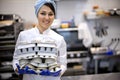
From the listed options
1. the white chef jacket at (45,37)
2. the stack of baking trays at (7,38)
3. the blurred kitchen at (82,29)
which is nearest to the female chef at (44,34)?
the white chef jacket at (45,37)

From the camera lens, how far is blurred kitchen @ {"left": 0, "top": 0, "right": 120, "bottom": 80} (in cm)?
326

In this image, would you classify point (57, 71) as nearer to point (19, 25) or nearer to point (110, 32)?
point (19, 25)

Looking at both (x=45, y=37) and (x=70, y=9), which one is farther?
(x=70, y=9)

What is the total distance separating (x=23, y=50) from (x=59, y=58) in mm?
273

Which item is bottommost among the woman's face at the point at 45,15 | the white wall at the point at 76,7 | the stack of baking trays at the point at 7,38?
the stack of baking trays at the point at 7,38

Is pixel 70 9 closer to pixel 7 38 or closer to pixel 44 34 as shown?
pixel 7 38

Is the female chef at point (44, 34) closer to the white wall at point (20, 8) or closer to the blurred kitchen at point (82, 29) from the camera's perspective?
the blurred kitchen at point (82, 29)

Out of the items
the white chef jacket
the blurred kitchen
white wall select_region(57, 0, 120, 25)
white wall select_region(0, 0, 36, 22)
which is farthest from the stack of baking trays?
the white chef jacket

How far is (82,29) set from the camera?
3465mm

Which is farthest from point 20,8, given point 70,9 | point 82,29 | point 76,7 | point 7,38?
point 82,29

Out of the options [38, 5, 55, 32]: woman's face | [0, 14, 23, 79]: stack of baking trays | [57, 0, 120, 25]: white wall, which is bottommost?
[0, 14, 23, 79]: stack of baking trays

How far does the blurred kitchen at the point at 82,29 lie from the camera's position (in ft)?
10.7

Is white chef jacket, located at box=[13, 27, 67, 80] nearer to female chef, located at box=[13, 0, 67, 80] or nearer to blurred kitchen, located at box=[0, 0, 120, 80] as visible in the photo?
female chef, located at box=[13, 0, 67, 80]

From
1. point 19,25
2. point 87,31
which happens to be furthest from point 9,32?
point 87,31
